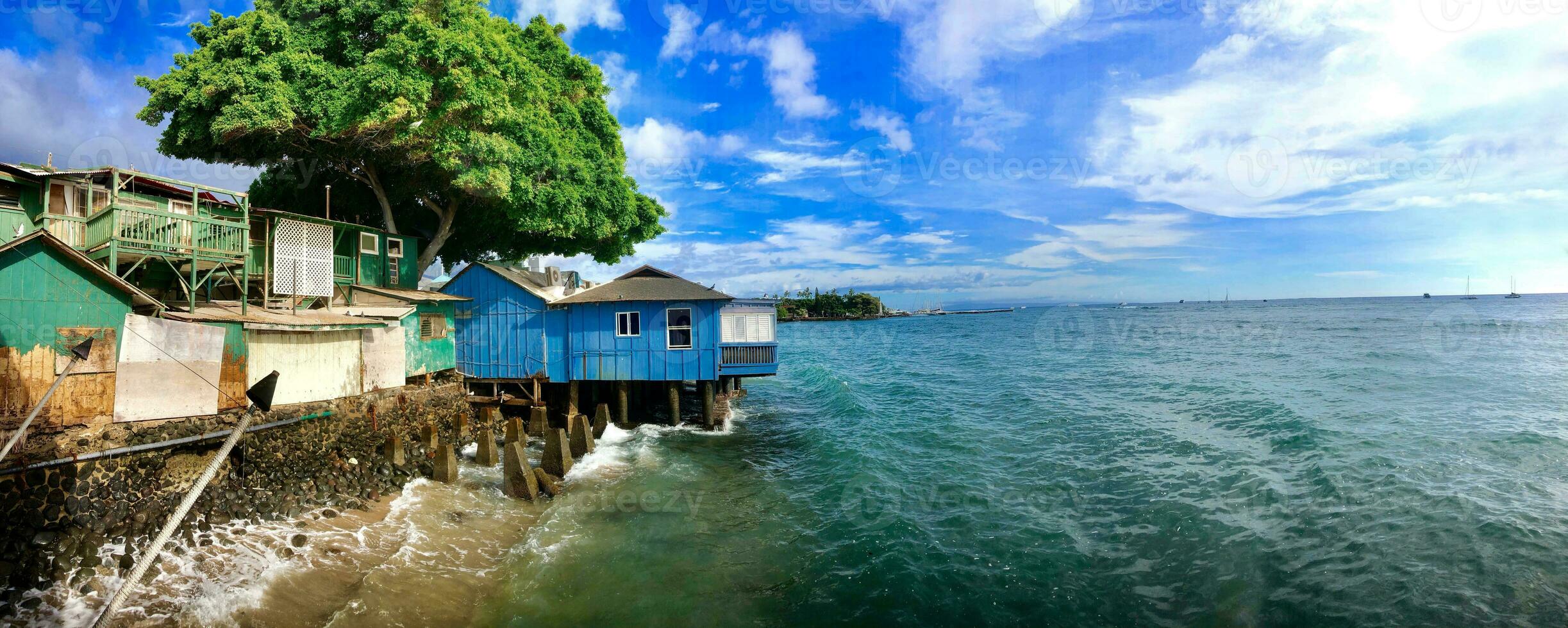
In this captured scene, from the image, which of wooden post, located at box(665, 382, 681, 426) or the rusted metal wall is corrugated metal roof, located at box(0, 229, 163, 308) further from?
wooden post, located at box(665, 382, 681, 426)

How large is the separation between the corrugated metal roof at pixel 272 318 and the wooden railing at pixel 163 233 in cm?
132

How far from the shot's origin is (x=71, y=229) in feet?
47.4

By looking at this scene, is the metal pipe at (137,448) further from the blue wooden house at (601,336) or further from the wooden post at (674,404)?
the wooden post at (674,404)

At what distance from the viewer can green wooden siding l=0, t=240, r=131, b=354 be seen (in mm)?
10047

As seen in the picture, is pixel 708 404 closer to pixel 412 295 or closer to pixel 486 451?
pixel 486 451

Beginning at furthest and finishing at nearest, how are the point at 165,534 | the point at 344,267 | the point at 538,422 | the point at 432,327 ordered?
the point at 344,267
the point at 432,327
the point at 538,422
the point at 165,534

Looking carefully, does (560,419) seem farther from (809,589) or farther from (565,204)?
(809,589)

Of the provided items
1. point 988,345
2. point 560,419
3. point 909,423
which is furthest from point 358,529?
point 988,345

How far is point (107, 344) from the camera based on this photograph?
1082 centimetres

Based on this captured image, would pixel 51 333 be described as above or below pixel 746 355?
above

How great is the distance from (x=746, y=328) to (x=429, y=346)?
9789mm

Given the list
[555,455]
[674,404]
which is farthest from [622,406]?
[555,455]

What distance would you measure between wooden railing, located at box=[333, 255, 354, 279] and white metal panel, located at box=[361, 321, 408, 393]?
3.71 metres

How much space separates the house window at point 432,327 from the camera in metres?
18.4
